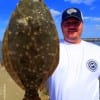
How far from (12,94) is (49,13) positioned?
1304cm

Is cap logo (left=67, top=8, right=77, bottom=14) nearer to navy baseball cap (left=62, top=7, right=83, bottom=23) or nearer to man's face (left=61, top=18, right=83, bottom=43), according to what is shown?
navy baseball cap (left=62, top=7, right=83, bottom=23)

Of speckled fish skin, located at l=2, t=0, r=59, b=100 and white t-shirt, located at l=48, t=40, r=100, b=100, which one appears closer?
speckled fish skin, located at l=2, t=0, r=59, b=100

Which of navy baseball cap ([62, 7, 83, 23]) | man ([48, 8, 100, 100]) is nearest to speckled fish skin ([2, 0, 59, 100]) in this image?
man ([48, 8, 100, 100])

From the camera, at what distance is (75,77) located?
552 cm

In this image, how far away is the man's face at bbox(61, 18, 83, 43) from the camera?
5.48 m

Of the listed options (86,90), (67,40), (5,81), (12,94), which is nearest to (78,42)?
(67,40)

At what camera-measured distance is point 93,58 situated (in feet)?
18.4

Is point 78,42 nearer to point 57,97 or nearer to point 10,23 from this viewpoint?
point 57,97

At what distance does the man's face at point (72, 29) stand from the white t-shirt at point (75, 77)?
140 mm

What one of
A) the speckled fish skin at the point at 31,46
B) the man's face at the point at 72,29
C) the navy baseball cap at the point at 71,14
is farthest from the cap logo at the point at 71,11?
the speckled fish skin at the point at 31,46

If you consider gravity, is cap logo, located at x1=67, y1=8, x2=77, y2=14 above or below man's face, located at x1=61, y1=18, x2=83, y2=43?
above

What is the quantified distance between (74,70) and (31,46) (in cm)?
150

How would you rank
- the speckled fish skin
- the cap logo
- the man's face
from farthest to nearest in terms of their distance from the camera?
the cap logo, the man's face, the speckled fish skin

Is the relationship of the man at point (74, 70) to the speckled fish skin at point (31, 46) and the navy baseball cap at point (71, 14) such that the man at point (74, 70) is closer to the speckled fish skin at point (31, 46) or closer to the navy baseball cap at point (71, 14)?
the navy baseball cap at point (71, 14)
